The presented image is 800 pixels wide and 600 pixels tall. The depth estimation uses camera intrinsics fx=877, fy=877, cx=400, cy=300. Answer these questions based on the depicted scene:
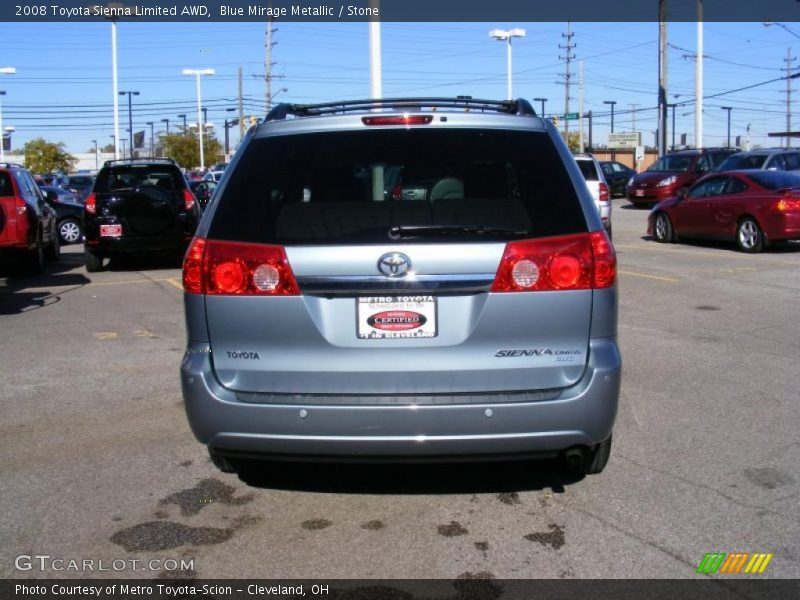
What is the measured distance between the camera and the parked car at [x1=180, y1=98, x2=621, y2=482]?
3855 millimetres

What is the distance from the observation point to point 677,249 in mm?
16734

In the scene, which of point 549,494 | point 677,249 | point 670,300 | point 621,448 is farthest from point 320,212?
point 677,249

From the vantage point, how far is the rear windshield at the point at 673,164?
29.7 meters

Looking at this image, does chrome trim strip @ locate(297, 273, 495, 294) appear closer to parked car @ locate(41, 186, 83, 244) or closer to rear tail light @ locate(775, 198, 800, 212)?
rear tail light @ locate(775, 198, 800, 212)

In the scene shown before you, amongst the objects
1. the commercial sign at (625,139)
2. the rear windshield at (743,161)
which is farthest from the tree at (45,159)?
the rear windshield at (743,161)

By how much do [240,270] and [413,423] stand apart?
103 cm

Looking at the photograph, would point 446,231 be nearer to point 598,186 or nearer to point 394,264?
point 394,264

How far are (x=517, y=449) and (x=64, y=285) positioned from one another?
1113 centimetres

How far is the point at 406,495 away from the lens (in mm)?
4660

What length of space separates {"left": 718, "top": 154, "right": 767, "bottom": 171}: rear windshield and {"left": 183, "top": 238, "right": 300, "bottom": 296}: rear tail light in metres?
22.9

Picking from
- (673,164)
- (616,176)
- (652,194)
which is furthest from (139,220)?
(616,176)

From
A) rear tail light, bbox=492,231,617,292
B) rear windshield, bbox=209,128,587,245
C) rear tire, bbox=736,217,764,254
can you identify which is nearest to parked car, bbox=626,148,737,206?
rear tire, bbox=736,217,764,254

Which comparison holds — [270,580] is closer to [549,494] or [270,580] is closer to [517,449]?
[517,449]
